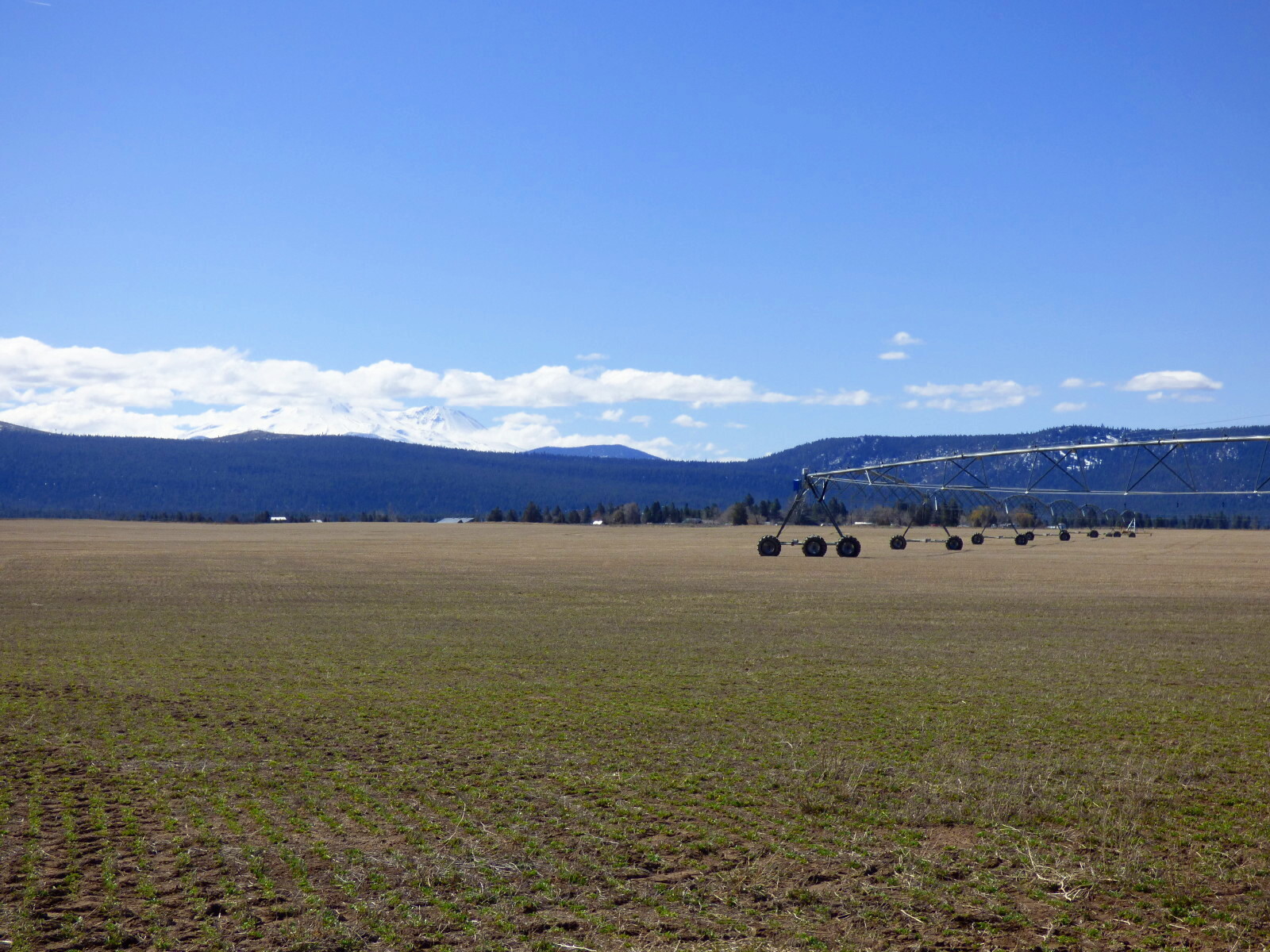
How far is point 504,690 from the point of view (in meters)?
19.1

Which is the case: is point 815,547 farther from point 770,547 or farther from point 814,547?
point 770,547

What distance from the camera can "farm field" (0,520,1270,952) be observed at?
862 cm

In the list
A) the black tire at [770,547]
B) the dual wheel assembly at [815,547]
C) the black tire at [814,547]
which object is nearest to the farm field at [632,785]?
the black tire at [814,547]

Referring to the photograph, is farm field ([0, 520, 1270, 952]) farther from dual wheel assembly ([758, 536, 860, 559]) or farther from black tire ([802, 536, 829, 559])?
dual wheel assembly ([758, 536, 860, 559])

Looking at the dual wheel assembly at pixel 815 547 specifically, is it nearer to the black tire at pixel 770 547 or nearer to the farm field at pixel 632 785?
the black tire at pixel 770 547

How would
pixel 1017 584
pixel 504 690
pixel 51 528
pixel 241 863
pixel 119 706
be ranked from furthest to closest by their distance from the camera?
1. pixel 51 528
2. pixel 1017 584
3. pixel 504 690
4. pixel 119 706
5. pixel 241 863

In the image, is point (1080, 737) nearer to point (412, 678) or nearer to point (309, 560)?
point (412, 678)

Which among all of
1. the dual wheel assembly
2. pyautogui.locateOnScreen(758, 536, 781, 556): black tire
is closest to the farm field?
the dual wheel assembly

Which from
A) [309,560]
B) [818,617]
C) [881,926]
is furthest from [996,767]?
[309,560]

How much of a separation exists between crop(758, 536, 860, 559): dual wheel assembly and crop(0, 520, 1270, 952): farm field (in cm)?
3976

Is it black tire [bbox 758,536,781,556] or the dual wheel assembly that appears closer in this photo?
the dual wheel assembly

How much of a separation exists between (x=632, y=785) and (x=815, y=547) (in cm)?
5938

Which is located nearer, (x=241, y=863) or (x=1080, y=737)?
(x=241, y=863)

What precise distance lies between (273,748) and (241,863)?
4.83 m
